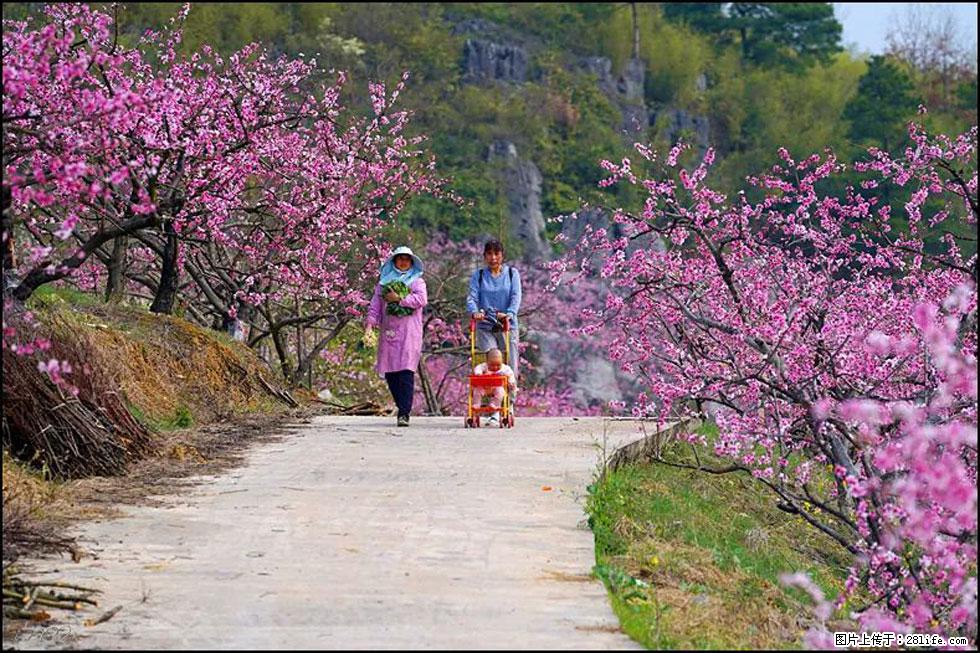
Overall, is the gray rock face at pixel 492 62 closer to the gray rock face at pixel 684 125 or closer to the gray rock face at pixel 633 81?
the gray rock face at pixel 633 81

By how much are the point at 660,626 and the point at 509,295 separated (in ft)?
26.8

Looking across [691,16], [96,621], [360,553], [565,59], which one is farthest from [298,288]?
[691,16]

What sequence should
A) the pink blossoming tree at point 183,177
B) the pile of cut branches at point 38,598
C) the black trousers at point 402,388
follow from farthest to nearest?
the black trousers at point 402,388 → the pink blossoming tree at point 183,177 → the pile of cut branches at point 38,598

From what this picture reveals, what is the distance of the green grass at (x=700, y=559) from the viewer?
23.6 ft

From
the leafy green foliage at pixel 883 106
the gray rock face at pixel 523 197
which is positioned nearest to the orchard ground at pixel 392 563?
the gray rock face at pixel 523 197

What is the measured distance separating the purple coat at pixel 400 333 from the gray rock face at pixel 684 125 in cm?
4544

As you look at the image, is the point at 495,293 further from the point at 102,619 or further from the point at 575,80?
the point at 575,80

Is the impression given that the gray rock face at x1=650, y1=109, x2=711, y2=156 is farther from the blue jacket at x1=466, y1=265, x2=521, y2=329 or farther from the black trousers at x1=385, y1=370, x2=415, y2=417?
the black trousers at x1=385, y1=370, x2=415, y2=417

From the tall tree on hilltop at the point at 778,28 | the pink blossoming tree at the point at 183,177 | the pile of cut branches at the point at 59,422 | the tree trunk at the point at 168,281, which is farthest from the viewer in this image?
the tall tree on hilltop at the point at 778,28

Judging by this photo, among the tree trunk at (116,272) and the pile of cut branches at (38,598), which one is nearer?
the pile of cut branches at (38,598)

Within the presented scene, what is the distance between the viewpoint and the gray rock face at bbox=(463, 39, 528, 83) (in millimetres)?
59219

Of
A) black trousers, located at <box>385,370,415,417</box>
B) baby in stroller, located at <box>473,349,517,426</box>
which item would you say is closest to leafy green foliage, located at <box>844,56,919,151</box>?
baby in stroller, located at <box>473,349,517,426</box>

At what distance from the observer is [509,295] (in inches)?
584

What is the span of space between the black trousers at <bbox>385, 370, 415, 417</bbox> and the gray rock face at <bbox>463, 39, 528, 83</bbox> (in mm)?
44935
